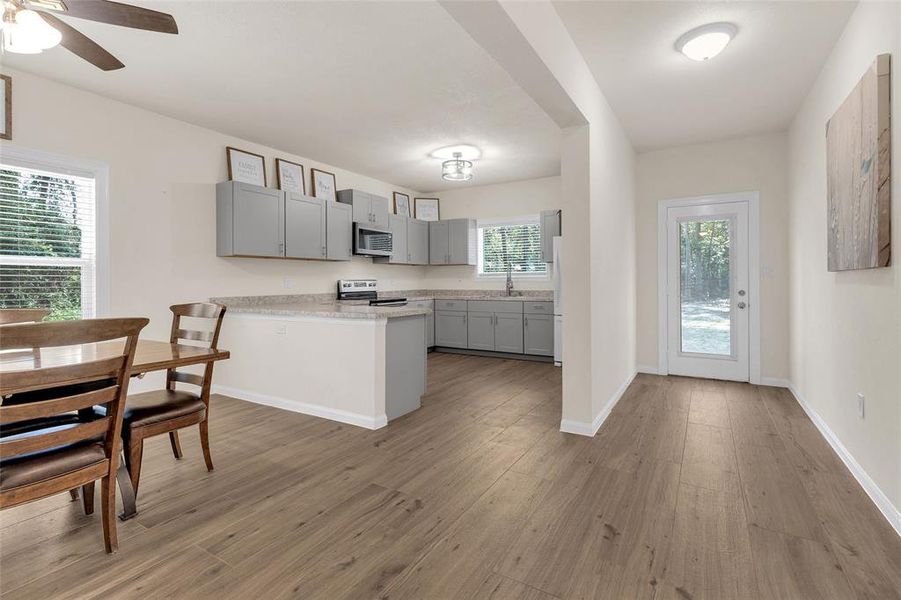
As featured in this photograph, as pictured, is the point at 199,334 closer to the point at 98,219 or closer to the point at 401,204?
the point at 98,219

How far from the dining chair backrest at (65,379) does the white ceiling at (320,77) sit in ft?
6.20

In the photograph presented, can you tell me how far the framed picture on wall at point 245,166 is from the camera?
4336mm

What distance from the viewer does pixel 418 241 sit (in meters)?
6.62

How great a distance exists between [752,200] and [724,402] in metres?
2.11

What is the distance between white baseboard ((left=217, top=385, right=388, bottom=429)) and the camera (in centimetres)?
320

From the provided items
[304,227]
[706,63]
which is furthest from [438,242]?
[706,63]

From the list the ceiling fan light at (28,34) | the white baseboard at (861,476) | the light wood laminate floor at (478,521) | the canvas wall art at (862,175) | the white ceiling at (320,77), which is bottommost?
the light wood laminate floor at (478,521)

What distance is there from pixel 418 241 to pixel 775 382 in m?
4.73

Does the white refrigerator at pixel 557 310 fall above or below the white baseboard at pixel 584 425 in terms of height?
above

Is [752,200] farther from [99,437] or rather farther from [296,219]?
[99,437]

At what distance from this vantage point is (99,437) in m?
1.69

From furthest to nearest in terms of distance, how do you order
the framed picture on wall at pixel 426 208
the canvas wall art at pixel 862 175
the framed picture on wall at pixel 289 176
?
1. the framed picture on wall at pixel 426 208
2. the framed picture on wall at pixel 289 176
3. the canvas wall art at pixel 862 175

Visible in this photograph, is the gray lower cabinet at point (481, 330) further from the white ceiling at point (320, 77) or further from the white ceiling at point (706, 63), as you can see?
the white ceiling at point (706, 63)

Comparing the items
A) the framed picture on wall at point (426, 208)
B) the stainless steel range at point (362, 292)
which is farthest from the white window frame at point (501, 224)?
the stainless steel range at point (362, 292)
